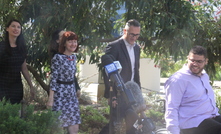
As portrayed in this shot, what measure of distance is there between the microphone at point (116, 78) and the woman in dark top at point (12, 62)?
4.71 feet

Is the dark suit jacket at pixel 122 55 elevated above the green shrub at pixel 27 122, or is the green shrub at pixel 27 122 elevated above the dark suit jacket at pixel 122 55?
the dark suit jacket at pixel 122 55

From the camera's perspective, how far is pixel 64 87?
14.6 ft

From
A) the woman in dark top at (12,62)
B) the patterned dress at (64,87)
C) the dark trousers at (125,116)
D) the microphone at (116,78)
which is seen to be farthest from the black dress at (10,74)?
the microphone at (116,78)

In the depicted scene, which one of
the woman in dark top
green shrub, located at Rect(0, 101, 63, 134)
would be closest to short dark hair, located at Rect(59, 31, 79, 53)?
the woman in dark top

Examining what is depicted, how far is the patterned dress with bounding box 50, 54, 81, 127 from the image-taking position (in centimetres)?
441

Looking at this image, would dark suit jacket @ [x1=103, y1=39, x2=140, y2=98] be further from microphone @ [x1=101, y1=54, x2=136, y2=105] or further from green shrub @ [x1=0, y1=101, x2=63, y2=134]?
green shrub @ [x1=0, y1=101, x2=63, y2=134]

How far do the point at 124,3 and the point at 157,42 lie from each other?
1013 mm

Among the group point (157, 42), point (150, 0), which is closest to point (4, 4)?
point (150, 0)

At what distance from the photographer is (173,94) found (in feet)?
12.8

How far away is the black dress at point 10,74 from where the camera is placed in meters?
4.52

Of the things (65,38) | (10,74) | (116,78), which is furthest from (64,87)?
(116,78)

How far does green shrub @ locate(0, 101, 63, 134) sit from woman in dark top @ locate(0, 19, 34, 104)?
3.93ft

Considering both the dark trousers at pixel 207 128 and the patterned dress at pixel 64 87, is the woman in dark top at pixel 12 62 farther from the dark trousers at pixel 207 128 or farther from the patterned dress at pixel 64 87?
the dark trousers at pixel 207 128

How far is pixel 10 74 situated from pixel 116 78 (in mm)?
1653
